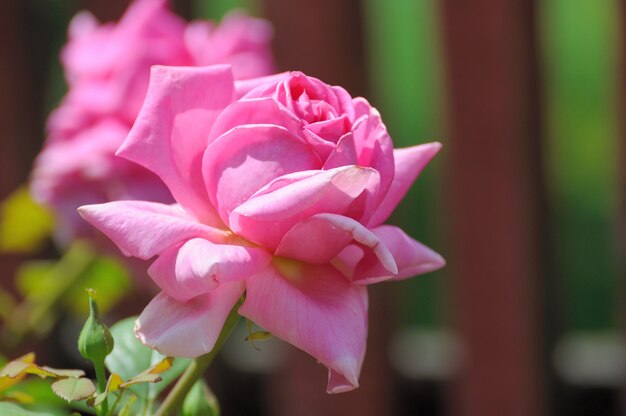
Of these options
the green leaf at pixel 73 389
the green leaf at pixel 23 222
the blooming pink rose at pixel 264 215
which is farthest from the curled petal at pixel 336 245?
the green leaf at pixel 23 222

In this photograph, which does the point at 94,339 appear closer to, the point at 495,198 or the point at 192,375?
the point at 192,375

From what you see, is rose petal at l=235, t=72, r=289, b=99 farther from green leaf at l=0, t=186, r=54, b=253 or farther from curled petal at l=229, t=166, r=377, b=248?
green leaf at l=0, t=186, r=54, b=253

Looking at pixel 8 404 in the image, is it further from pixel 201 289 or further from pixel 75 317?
pixel 75 317

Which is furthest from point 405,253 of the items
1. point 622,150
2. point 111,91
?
point 622,150

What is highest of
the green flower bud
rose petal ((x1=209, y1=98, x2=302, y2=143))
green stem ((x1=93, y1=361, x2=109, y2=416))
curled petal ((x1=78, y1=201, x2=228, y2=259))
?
rose petal ((x1=209, y1=98, x2=302, y2=143))

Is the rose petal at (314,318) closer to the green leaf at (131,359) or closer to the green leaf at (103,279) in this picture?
the green leaf at (131,359)

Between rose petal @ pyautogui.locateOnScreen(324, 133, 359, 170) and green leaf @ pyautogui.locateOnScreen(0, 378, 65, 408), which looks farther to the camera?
green leaf @ pyautogui.locateOnScreen(0, 378, 65, 408)

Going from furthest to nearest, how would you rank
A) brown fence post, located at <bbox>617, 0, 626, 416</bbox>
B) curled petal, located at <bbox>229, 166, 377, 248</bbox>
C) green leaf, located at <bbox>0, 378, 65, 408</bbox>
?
brown fence post, located at <bbox>617, 0, 626, 416</bbox>
green leaf, located at <bbox>0, 378, 65, 408</bbox>
curled petal, located at <bbox>229, 166, 377, 248</bbox>

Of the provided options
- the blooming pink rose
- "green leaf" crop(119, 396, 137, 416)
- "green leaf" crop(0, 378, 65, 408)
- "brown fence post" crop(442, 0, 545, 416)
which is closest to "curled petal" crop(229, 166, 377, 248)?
the blooming pink rose
